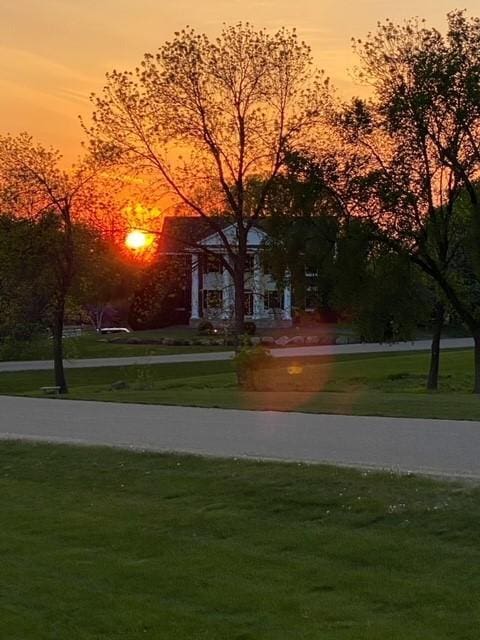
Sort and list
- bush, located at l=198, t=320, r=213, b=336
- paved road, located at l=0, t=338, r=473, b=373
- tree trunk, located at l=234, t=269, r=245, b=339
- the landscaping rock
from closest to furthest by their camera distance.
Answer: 1. tree trunk, located at l=234, t=269, r=245, b=339
2. paved road, located at l=0, t=338, r=473, b=373
3. the landscaping rock
4. bush, located at l=198, t=320, r=213, b=336

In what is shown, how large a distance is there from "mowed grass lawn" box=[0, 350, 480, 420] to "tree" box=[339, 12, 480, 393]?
14.3 ft

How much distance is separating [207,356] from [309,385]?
1523 centimetres

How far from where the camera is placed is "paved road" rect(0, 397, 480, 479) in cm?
905

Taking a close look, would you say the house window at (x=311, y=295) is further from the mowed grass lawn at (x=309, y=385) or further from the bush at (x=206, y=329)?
the bush at (x=206, y=329)

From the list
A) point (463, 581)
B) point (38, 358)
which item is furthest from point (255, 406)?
point (38, 358)

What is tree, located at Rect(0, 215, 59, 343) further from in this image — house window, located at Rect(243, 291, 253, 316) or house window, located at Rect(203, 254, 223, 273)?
house window, located at Rect(243, 291, 253, 316)

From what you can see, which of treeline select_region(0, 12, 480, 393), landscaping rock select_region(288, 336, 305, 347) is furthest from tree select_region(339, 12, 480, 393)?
landscaping rock select_region(288, 336, 305, 347)

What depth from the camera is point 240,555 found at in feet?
19.9

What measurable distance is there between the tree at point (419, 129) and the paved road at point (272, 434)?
9046 mm

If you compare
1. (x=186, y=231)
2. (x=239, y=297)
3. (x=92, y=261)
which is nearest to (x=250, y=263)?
(x=186, y=231)

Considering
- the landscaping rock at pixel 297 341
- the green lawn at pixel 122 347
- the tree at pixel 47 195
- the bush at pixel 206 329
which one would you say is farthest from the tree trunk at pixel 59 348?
the bush at pixel 206 329

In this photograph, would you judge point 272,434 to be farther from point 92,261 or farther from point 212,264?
point 212,264

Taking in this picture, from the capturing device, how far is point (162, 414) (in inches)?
564

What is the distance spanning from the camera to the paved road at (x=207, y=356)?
37287 millimetres
